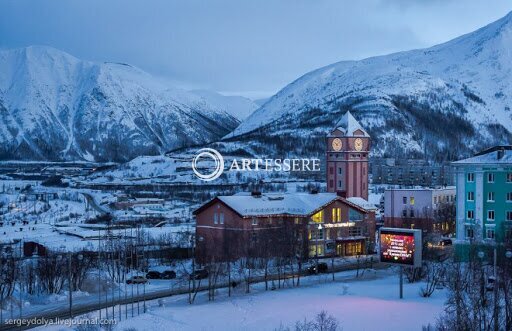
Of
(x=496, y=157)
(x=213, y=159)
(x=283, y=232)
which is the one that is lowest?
(x=283, y=232)

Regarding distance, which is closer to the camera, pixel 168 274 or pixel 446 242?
pixel 168 274

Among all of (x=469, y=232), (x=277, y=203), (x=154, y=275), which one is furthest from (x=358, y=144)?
(x=154, y=275)

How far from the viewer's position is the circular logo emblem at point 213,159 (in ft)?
483

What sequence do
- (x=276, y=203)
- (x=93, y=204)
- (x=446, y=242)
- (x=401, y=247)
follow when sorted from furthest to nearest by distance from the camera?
1. (x=93, y=204)
2. (x=446, y=242)
3. (x=276, y=203)
4. (x=401, y=247)

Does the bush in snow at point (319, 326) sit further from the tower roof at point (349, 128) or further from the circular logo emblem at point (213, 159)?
the circular logo emblem at point (213, 159)

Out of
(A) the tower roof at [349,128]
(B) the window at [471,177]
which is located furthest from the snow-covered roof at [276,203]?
(A) the tower roof at [349,128]

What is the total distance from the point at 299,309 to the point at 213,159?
135866 millimetres

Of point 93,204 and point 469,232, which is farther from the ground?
point 469,232

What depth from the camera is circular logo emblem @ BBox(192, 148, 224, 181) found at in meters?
147

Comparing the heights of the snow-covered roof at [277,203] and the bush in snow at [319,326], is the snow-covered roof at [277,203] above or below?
above

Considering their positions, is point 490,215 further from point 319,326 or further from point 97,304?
point 97,304

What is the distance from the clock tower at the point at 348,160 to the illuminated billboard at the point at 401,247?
3038 cm

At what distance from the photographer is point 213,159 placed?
552ft

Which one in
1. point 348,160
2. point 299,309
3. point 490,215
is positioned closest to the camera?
point 299,309
